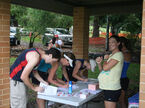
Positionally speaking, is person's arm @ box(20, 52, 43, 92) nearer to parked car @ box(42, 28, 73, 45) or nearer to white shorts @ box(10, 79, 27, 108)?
white shorts @ box(10, 79, 27, 108)

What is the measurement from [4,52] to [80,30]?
2.58 meters

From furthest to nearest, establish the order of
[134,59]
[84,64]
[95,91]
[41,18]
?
[134,59], [41,18], [84,64], [95,91]

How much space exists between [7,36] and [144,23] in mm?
2349

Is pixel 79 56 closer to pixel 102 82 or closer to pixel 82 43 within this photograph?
pixel 82 43

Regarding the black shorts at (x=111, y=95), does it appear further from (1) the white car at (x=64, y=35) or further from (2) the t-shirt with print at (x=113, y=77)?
(1) the white car at (x=64, y=35)

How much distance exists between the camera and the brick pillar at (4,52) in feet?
12.0

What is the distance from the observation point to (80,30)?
5.79 m

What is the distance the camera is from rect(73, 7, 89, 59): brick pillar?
18.9ft

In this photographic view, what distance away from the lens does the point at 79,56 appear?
5.86 metres

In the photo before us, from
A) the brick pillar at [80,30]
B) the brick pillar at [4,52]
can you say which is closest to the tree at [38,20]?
the brick pillar at [80,30]

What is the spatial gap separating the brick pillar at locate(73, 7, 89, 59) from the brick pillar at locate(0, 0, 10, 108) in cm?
243

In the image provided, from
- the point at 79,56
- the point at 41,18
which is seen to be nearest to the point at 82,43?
the point at 79,56

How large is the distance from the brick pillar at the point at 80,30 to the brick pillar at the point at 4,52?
2.43 m

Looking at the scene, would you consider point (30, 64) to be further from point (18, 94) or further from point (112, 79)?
point (112, 79)
